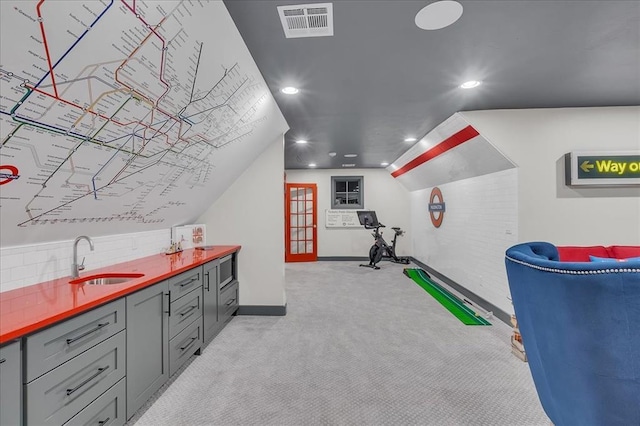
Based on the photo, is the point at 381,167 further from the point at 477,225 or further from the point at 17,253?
the point at 17,253

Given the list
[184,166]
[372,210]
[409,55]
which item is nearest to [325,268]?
[372,210]

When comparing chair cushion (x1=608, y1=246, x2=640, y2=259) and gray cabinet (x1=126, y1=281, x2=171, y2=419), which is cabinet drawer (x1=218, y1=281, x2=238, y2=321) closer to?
gray cabinet (x1=126, y1=281, x2=171, y2=419)

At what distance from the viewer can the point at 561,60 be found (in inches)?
85.9

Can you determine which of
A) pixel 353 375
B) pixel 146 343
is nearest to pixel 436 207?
pixel 353 375

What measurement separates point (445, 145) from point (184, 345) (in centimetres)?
417

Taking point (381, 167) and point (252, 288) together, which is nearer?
point (252, 288)

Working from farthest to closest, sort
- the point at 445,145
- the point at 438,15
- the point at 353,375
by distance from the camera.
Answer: the point at 445,145
the point at 353,375
the point at 438,15

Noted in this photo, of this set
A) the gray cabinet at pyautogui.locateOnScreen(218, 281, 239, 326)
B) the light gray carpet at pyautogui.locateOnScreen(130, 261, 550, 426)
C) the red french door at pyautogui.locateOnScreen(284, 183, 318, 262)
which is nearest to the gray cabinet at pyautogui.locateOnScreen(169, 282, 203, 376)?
the light gray carpet at pyautogui.locateOnScreen(130, 261, 550, 426)

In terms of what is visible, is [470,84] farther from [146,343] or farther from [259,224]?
[146,343]

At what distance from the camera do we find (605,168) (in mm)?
3119

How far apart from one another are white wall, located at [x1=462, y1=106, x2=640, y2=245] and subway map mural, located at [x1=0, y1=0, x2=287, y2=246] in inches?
124

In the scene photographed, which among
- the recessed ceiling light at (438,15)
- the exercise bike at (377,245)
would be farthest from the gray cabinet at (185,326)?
the exercise bike at (377,245)

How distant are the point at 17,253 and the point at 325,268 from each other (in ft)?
18.3

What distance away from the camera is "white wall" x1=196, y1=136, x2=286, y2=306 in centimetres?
381
